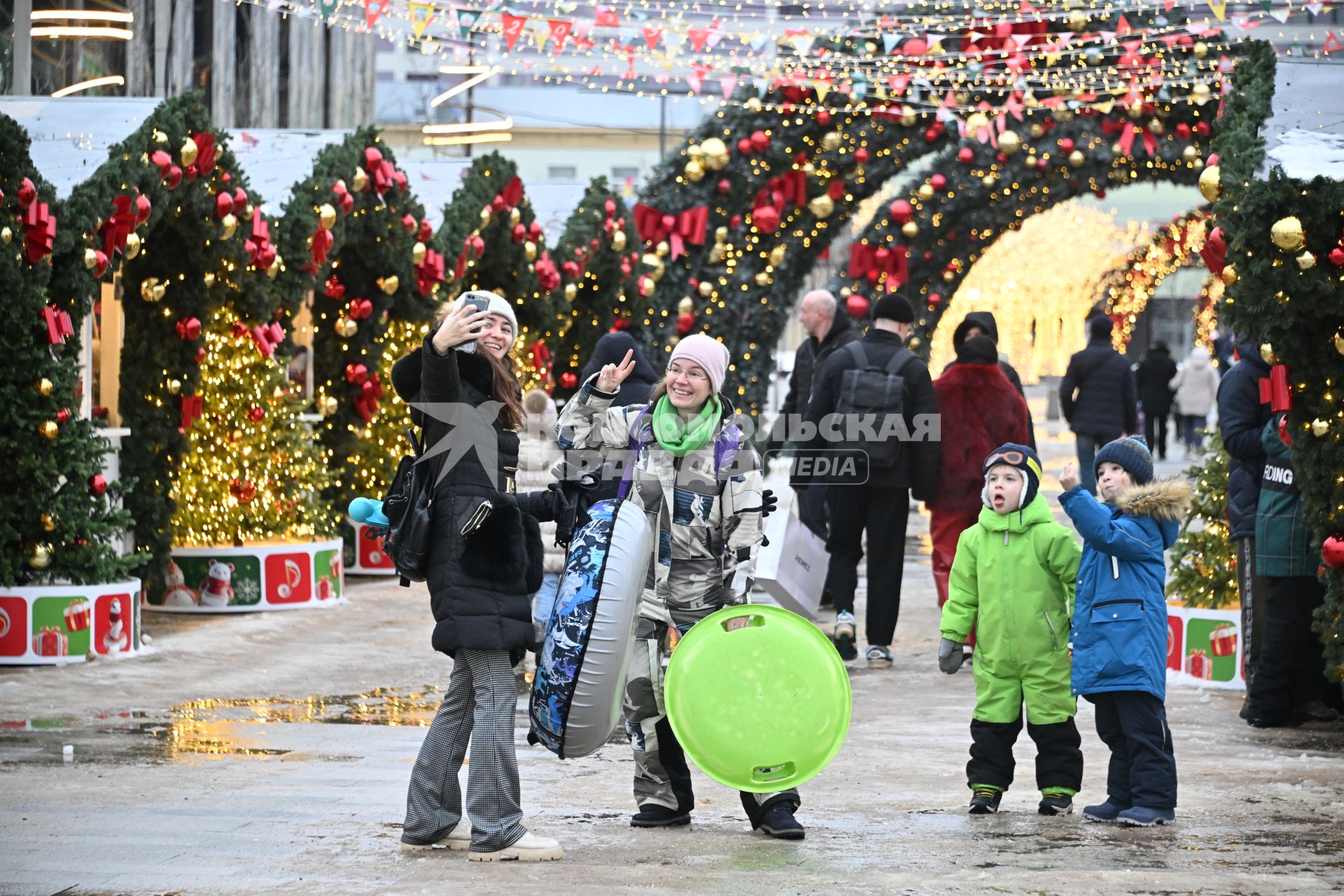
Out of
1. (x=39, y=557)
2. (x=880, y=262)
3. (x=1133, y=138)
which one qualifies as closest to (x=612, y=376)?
(x=39, y=557)

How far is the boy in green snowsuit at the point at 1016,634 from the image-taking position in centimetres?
609

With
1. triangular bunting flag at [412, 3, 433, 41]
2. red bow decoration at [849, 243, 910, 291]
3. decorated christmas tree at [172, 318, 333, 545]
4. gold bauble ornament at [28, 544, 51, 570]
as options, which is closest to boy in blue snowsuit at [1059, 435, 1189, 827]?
gold bauble ornament at [28, 544, 51, 570]

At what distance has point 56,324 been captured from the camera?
9.41 meters

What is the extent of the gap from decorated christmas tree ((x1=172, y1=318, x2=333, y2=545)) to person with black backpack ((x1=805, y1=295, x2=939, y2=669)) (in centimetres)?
410

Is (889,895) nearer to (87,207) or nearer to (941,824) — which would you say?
(941,824)

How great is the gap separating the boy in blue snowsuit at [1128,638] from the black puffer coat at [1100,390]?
32.9 feet

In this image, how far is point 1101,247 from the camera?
1629 inches

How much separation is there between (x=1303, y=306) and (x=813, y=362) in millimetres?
4843

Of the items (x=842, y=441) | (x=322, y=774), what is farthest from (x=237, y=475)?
(x=322, y=774)

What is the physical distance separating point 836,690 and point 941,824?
0.59 m

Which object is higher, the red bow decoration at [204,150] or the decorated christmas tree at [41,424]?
the red bow decoration at [204,150]

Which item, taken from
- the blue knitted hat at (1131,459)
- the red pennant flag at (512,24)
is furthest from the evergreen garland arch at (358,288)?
the blue knitted hat at (1131,459)

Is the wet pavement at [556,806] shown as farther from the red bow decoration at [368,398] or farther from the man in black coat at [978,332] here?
the red bow decoration at [368,398]

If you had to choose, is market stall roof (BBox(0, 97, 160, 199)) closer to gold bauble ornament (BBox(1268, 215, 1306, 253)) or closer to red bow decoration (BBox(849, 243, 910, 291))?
gold bauble ornament (BBox(1268, 215, 1306, 253))
